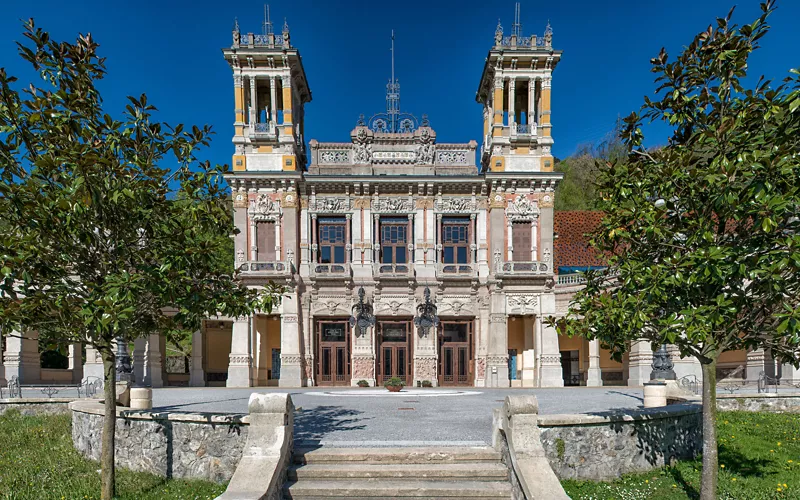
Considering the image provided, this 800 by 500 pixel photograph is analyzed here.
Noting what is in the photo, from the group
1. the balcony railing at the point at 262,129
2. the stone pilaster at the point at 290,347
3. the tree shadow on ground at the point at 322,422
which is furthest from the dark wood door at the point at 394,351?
the tree shadow on ground at the point at 322,422

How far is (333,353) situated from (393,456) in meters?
21.1

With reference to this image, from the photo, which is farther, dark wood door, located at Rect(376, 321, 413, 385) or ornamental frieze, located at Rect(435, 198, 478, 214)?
ornamental frieze, located at Rect(435, 198, 478, 214)

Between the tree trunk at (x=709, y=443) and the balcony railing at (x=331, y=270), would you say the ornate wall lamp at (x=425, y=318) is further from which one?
the tree trunk at (x=709, y=443)

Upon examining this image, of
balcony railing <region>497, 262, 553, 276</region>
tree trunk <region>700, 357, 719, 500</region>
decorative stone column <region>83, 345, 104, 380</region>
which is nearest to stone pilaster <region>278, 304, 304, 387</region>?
decorative stone column <region>83, 345, 104, 380</region>

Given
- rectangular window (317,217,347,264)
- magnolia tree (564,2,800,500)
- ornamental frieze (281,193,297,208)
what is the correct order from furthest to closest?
1. rectangular window (317,217,347,264)
2. ornamental frieze (281,193,297,208)
3. magnolia tree (564,2,800,500)

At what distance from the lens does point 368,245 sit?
3105 cm

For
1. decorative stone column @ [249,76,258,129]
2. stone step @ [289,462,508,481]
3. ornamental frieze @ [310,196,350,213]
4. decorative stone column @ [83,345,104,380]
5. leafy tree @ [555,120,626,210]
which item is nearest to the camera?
stone step @ [289,462,508,481]

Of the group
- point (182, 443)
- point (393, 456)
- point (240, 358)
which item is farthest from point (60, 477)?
point (240, 358)

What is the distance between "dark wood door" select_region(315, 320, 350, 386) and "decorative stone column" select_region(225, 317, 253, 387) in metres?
3.80

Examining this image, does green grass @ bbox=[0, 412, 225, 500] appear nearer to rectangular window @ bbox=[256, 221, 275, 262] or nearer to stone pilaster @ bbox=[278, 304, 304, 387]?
stone pilaster @ bbox=[278, 304, 304, 387]

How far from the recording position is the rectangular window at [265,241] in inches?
1205

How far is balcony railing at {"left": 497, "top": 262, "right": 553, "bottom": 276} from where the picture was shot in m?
29.9

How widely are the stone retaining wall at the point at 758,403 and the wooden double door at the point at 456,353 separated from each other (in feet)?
47.3

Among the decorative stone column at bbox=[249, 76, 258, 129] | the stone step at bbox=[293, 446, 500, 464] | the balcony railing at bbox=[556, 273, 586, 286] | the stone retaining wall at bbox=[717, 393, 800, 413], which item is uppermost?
the decorative stone column at bbox=[249, 76, 258, 129]
